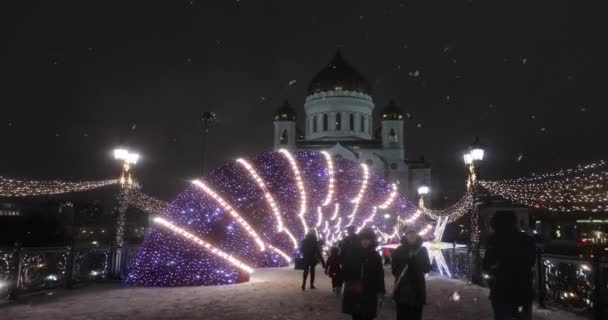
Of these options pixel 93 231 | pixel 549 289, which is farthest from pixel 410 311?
pixel 93 231

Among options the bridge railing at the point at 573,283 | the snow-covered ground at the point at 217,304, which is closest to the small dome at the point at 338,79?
the snow-covered ground at the point at 217,304

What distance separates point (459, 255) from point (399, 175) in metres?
50.2

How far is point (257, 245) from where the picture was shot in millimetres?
14453

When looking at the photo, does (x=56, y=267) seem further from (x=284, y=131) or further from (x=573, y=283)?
(x=284, y=131)

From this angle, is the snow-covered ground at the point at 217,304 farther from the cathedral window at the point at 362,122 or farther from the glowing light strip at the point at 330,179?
the cathedral window at the point at 362,122

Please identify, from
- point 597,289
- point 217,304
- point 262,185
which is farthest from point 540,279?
point 262,185

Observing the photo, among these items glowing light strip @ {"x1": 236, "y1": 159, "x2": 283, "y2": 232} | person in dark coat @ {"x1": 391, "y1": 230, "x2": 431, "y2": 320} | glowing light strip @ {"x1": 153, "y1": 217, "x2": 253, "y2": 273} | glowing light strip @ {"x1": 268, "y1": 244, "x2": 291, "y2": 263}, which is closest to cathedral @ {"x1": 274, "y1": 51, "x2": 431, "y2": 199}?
glowing light strip @ {"x1": 268, "y1": 244, "x2": 291, "y2": 263}

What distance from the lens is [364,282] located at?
5844 millimetres

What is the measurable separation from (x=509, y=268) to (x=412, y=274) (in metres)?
1.06

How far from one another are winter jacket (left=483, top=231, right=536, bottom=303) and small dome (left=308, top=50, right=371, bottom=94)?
58.5 m

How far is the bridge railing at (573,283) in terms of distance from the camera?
8.46m

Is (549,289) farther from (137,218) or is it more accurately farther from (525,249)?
(137,218)

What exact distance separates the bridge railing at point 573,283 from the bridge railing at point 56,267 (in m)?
10.6

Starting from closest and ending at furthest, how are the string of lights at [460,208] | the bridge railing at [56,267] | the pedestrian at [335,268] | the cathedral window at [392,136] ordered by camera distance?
1. the bridge railing at [56,267]
2. the pedestrian at [335,268]
3. the string of lights at [460,208]
4. the cathedral window at [392,136]
